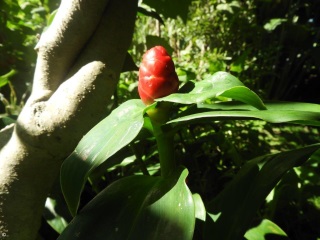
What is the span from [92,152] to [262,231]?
1.61ft

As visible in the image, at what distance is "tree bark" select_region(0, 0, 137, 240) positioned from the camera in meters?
0.62

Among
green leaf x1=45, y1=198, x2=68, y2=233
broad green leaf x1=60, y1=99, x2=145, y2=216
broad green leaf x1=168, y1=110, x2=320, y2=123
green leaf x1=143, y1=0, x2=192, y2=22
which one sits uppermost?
green leaf x1=143, y1=0, x2=192, y2=22

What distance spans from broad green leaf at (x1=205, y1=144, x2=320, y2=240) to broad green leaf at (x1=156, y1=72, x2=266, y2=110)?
0.12m

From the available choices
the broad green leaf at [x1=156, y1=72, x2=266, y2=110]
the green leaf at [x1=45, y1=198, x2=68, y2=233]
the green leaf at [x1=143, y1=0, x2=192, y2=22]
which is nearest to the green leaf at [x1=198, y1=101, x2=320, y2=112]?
the broad green leaf at [x1=156, y1=72, x2=266, y2=110]

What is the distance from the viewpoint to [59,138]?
2.02 ft

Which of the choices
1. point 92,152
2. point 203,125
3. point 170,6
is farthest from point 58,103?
point 203,125

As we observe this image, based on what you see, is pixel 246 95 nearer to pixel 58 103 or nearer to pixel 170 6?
pixel 58 103

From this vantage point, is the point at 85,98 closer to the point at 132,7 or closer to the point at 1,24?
the point at 132,7

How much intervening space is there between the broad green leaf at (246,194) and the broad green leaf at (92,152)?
0.23 metres

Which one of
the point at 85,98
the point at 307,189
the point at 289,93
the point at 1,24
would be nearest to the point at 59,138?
the point at 85,98

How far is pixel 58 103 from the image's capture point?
641 mm

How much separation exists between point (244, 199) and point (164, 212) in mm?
165

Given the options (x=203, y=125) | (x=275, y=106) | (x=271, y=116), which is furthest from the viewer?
(x=203, y=125)

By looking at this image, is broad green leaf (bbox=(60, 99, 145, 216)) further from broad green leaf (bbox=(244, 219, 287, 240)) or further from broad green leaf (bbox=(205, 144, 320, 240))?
broad green leaf (bbox=(244, 219, 287, 240))
